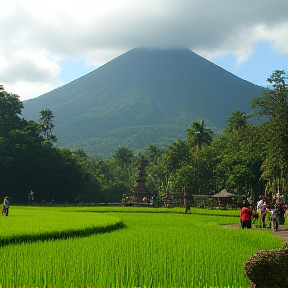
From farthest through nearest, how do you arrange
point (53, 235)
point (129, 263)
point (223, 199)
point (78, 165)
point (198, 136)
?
point (198, 136), point (78, 165), point (223, 199), point (53, 235), point (129, 263)

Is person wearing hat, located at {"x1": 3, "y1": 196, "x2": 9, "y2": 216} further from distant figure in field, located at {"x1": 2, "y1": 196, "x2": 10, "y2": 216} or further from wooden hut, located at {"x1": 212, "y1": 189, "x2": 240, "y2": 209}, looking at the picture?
wooden hut, located at {"x1": 212, "y1": 189, "x2": 240, "y2": 209}

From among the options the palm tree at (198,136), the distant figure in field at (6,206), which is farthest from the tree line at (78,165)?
the distant figure in field at (6,206)

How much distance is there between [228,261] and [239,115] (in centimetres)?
4952

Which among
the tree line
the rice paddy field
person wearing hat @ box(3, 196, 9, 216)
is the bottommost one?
the rice paddy field

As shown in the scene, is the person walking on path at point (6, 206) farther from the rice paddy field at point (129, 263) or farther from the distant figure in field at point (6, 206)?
the rice paddy field at point (129, 263)

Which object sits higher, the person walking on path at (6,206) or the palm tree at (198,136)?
the palm tree at (198,136)

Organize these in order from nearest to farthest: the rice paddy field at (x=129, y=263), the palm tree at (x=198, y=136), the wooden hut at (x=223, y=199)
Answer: the rice paddy field at (x=129, y=263) < the wooden hut at (x=223, y=199) < the palm tree at (x=198, y=136)

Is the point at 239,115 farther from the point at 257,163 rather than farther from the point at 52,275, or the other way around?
the point at 52,275

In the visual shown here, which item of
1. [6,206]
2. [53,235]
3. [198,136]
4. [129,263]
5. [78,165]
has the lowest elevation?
[53,235]

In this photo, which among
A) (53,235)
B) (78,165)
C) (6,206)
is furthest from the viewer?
(78,165)

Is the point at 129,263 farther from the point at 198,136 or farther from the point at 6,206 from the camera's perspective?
the point at 198,136

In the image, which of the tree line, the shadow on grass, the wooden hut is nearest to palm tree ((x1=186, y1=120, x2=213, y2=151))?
the tree line

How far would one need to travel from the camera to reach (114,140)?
189750 mm

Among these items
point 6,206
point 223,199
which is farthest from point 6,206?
point 223,199
